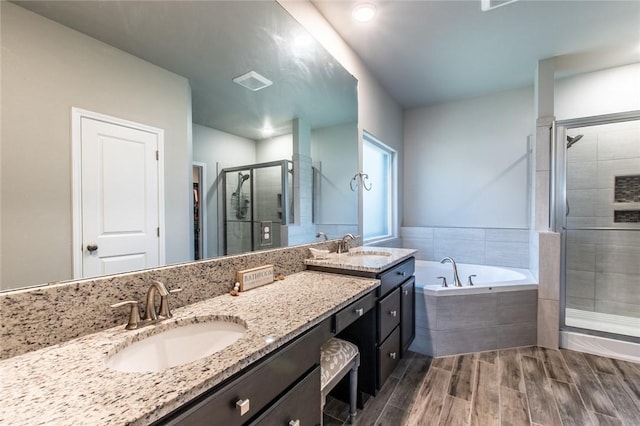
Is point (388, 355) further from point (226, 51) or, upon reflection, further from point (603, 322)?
point (603, 322)

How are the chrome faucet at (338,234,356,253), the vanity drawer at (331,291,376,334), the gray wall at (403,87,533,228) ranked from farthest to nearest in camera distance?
the gray wall at (403,87,533,228), the chrome faucet at (338,234,356,253), the vanity drawer at (331,291,376,334)

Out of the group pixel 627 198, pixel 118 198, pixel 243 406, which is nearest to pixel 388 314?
pixel 243 406

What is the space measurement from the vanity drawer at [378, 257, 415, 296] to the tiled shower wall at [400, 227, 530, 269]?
1453 mm

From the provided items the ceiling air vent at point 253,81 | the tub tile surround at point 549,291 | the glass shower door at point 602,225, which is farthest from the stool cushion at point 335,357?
the glass shower door at point 602,225

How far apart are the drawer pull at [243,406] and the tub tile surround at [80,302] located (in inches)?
20.1

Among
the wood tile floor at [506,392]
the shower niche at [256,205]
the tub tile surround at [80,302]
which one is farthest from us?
the wood tile floor at [506,392]

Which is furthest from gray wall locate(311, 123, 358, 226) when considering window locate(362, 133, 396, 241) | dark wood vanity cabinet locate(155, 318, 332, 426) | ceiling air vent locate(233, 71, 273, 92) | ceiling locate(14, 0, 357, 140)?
dark wood vanity cabinet locate(155, 318, 332, 426)

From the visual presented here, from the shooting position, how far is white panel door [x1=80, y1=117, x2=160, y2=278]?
856mm

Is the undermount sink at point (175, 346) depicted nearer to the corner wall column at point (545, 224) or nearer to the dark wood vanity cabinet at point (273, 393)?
the dark wood vanity cabinet at point (273, 393)

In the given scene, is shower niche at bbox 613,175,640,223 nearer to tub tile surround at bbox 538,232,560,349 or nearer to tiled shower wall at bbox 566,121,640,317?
tiled shower wall at bbox 566,121,640,317

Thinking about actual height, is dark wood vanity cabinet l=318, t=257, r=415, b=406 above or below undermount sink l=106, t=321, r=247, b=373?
below

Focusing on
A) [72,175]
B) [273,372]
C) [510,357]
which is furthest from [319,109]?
[510,357]

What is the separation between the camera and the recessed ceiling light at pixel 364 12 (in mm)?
1815

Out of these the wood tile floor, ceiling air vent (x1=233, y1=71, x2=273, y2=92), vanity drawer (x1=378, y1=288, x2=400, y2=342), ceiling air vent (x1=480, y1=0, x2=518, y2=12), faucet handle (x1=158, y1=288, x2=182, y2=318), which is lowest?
the wood tile floor
